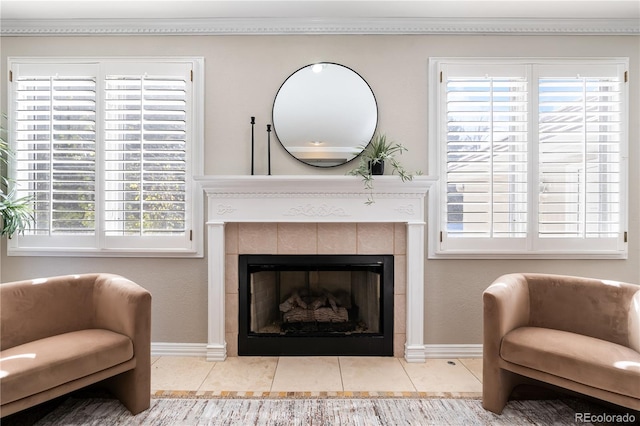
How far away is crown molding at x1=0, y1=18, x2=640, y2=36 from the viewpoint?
295 centimetres

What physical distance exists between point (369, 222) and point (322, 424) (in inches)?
57.0

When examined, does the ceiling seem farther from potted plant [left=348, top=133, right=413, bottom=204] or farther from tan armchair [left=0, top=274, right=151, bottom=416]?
tan armchair [left=0, top=274, right=151, bottom=416]

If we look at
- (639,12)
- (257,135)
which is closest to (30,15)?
(257,135)

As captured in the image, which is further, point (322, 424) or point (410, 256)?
point (410, 256)

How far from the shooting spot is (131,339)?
2.15m

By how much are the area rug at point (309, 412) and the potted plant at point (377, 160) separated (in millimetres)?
1432

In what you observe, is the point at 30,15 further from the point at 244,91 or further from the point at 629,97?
the point at 629,97

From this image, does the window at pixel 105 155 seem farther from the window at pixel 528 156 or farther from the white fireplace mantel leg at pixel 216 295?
the window at pixel 528 156

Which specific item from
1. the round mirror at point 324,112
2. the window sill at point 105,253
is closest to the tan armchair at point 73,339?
the window sill at point 105,253

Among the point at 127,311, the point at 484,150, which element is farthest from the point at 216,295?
the point at 484,150

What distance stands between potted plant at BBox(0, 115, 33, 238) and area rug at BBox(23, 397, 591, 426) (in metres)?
1.43

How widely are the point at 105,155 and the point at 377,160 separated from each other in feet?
7.33

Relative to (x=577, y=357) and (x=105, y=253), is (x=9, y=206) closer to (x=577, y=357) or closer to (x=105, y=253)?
(x=105, y=253)

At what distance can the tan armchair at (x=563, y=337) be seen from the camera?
1.87m
